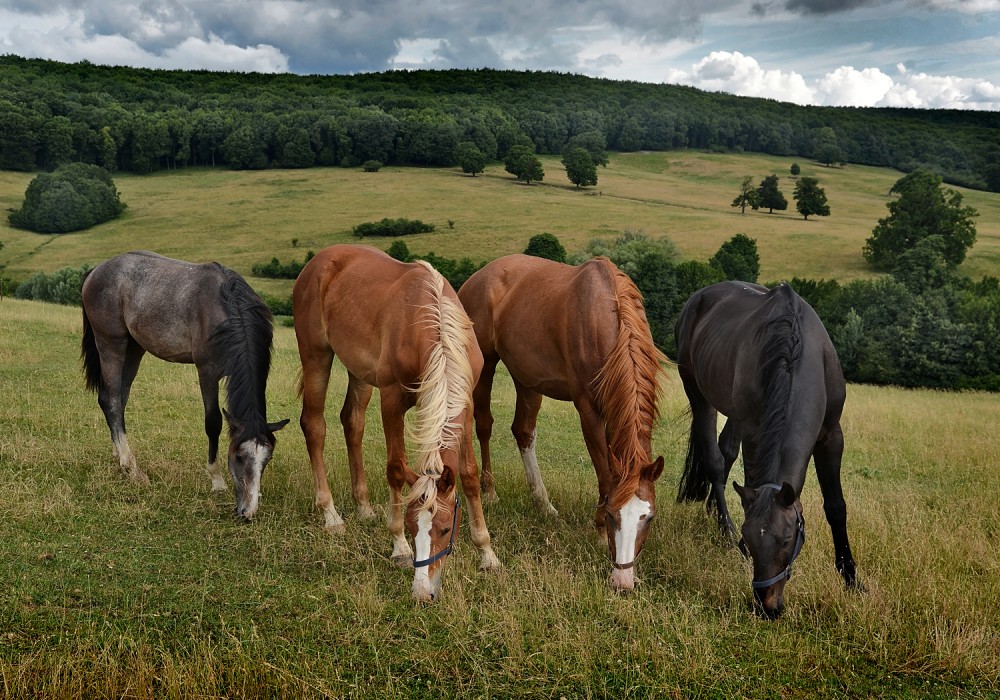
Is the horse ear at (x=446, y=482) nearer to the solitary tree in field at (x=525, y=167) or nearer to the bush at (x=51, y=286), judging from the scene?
the bush at (x=51, y=286)

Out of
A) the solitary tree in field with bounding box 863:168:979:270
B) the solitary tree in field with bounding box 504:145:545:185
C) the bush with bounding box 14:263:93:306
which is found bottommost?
the bush with bounding box 14:263:93:306

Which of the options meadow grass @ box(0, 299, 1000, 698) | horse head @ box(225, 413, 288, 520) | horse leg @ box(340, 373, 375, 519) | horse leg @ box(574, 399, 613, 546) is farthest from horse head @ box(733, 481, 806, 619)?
horse head @ box(225, 413, 288, 520)

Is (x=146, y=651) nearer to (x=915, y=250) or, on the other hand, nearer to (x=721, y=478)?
(x=721, y=478)

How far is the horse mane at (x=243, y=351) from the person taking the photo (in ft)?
21.5

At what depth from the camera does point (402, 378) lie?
5.71 metres

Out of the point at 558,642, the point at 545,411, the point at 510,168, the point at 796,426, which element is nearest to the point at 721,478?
the point at 796,426

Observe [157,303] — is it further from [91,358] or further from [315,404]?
[315,404]

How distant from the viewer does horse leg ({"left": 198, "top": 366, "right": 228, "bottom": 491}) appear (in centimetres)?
725

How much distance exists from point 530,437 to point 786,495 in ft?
11.7

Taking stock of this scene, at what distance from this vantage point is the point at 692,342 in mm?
7047

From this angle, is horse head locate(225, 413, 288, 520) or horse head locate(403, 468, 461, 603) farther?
horse head locate(225, 413, 288, 520)

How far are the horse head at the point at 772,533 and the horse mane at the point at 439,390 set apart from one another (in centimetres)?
209

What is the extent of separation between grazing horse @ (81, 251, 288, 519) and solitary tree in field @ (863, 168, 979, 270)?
207 feet

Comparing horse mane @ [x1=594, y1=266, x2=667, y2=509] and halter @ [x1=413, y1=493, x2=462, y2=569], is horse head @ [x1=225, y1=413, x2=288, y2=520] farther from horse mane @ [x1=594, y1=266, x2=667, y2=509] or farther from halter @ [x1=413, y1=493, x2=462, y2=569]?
horse mane @ [x1=594, y1=266, x2=667, y2=509]
